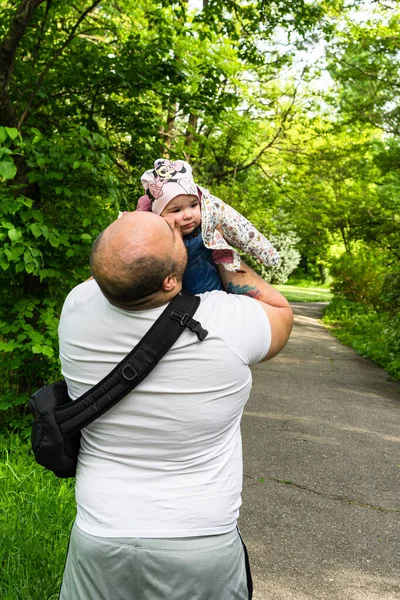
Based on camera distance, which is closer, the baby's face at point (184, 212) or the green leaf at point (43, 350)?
the baby's face at point (184, 212)

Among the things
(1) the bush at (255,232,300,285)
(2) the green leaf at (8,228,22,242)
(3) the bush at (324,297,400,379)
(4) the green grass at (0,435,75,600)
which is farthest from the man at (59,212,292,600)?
(1) the bush at (255,232,300,285)

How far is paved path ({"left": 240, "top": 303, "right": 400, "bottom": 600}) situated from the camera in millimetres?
3938

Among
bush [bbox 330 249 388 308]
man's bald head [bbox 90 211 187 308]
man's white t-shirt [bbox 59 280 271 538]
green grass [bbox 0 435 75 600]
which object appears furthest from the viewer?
bush [bbox 330 249 388 308]

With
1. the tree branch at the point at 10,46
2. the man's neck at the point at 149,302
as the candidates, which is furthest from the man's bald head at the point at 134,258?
the tree branch at the point at 10,46

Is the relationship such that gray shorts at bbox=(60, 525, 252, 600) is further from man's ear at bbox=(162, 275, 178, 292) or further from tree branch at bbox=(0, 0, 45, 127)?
tree branch at bbox=(0, 0, 45, 127)

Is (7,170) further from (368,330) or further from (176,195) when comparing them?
(368,330)

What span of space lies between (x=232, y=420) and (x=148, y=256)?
1.69 ft

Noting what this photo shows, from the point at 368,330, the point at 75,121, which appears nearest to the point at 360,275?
the point at 368,330

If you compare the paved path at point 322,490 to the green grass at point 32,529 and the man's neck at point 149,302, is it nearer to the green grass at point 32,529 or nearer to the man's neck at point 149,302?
the green grass at point 32,529

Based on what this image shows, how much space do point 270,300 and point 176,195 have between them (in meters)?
0.77

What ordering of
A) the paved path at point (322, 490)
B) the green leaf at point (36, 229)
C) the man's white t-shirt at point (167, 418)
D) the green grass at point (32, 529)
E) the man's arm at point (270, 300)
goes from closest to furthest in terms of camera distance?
the man's white t-shirt at point (167, 418)
the man's arm at point (270, 300)
the green grass at point (32, 529)
the paved path at point (322, 490)
the green leaf at point (36, 229)

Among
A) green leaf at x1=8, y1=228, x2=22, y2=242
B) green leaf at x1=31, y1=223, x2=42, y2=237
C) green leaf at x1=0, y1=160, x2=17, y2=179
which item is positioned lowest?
Answer: green leaf at x1=8, y1=228, x2=22, y2=242

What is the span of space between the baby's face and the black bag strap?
2.49 ft

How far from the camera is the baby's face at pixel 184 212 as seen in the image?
2.35 metres
